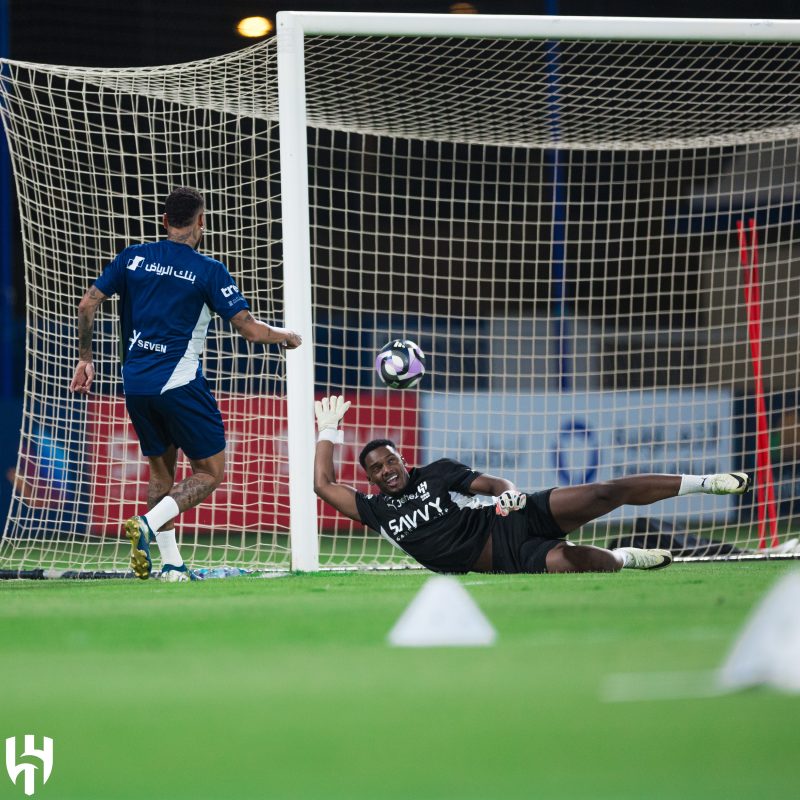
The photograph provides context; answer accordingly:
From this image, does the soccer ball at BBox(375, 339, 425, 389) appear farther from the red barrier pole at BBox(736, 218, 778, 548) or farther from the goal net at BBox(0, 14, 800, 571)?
the red barrier pole at BBox(736, 218, 778, 548)

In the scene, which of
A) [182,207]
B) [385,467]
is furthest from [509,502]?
[182,207]

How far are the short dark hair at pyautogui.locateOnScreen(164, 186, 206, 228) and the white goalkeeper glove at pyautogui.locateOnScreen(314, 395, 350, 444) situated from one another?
3.71 feet

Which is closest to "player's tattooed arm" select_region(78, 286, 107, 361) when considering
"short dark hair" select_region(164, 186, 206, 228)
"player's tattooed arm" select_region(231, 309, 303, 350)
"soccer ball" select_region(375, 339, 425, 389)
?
"short dark hair" select_region(164, 186, 206, 228)

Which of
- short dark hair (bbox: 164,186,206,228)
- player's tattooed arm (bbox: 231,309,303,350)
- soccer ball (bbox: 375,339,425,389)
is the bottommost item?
soccer ball (bbox: 375,339,425,389)

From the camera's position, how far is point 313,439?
6.30 metres

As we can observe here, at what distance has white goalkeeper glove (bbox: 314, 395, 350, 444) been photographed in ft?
20.2

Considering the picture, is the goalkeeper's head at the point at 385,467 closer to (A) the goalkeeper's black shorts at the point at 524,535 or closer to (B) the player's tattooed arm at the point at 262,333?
(A) the goalkeeper's black shorts at the point at 524,535

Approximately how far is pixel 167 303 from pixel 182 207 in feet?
1.51

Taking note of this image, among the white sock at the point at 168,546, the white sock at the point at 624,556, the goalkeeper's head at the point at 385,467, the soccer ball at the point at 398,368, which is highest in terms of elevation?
the soccer ball at the point at 398,368

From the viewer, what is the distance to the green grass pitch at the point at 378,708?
184cm

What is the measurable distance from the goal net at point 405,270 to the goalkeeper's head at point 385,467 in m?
0.48

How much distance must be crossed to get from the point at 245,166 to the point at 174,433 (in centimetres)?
751

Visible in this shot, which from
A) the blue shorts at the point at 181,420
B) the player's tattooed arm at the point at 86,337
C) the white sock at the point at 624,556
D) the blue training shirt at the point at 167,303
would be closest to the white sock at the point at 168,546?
the blue shorts at the point at 181,420

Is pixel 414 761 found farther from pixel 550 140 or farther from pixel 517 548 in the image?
pixel 550 140
